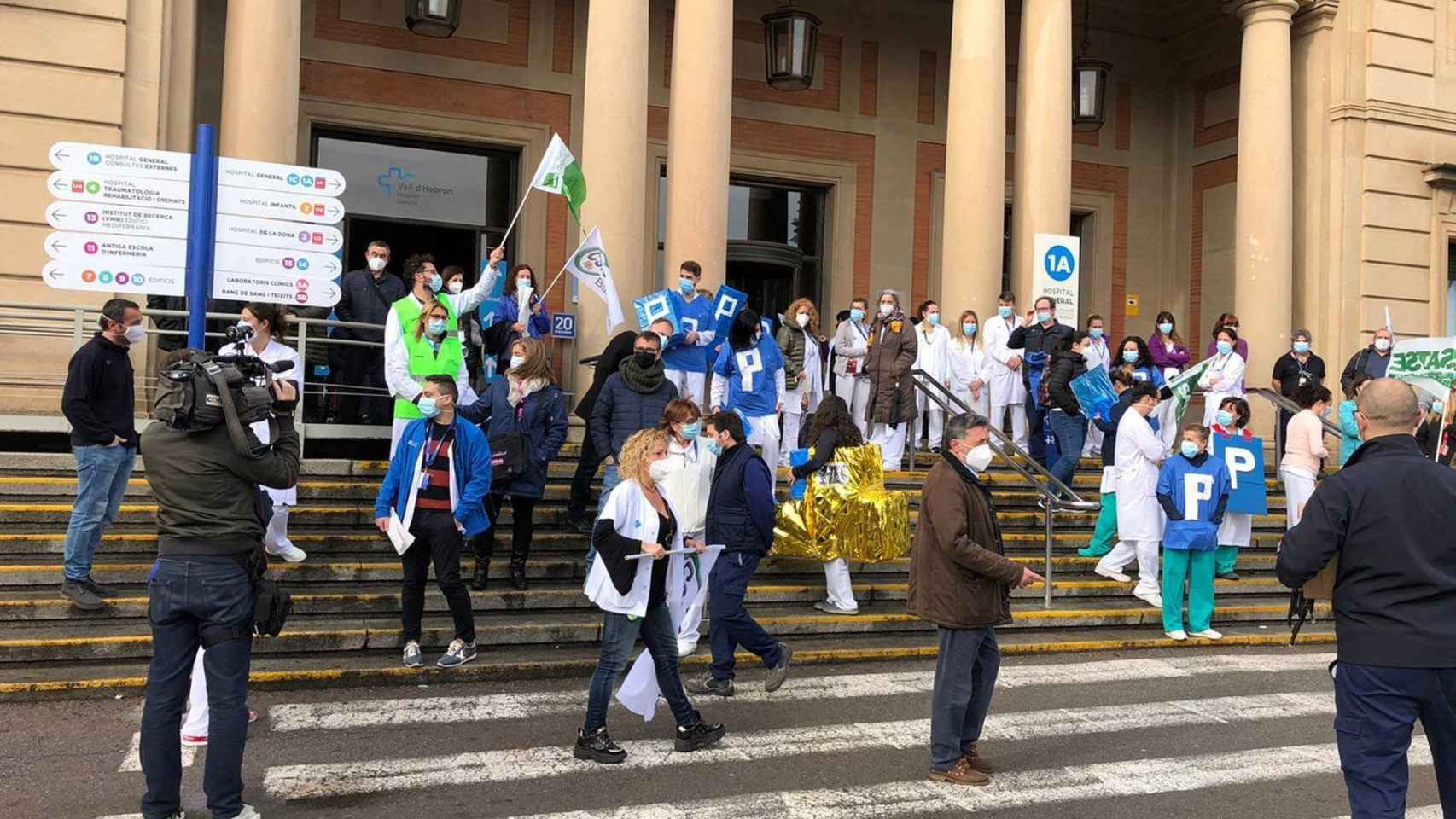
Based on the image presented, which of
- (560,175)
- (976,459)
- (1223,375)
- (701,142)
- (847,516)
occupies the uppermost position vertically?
(701,142)

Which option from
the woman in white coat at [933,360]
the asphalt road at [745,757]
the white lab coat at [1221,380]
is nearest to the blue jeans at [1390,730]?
the asphalt road at [745,757]

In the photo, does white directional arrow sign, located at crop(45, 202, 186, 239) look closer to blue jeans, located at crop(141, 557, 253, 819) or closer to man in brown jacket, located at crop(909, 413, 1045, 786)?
blue jeans, located at crop(141, 557, 253, 819)

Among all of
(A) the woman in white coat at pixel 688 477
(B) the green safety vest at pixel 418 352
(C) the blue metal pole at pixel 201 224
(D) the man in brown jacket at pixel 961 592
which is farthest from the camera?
(B) the green safety vest at pixel 418 352

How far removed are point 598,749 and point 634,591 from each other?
2.72 feet

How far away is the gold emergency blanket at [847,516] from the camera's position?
30.9 feet

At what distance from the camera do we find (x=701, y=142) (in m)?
13.5

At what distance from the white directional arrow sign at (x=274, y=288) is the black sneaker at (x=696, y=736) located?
3.52 metres

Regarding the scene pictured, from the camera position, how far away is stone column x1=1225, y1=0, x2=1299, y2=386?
1695 centimetres

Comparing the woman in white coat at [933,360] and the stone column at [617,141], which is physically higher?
the stone column at [617,141]

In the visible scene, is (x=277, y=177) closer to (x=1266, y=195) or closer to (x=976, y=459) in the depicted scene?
(x=976, y=459)

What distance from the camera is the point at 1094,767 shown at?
6.20 metres

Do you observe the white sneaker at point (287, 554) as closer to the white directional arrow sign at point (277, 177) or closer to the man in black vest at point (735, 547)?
the white directional arrow sign at point (277, 177)

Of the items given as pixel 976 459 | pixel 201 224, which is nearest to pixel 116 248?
pixel 201 224

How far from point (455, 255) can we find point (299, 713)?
37.2 feet
